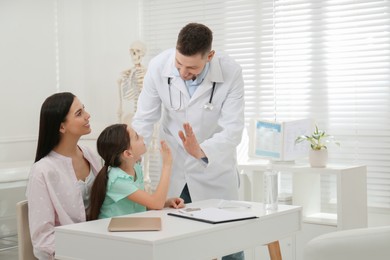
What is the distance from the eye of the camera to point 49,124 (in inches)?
104

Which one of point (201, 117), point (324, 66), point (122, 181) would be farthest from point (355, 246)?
point (324, 66)

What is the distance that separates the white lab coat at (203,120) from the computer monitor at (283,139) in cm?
81

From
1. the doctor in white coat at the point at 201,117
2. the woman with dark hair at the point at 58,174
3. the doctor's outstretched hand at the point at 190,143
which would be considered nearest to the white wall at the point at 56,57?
the doctor in white coat at the point at 201,117

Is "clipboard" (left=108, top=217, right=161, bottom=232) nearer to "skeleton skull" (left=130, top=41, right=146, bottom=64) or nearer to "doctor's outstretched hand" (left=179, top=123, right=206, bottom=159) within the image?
"doctor's outstretched hand" (left=179, top=123, right=206, bottom=159)

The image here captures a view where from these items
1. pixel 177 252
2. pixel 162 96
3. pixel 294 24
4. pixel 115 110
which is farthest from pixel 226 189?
pixel 115 110

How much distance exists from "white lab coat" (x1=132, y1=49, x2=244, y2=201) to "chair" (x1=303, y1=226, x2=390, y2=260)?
1.48 metres

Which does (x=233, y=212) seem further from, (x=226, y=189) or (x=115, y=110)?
(x=115, y=110)

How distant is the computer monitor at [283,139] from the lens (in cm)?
398

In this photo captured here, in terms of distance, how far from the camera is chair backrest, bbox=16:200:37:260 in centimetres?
254

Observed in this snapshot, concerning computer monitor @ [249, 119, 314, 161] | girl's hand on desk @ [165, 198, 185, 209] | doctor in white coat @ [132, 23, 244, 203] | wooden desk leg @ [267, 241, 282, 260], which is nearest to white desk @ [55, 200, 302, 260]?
girl's hand on desk @ [165, 198, 185, 209]

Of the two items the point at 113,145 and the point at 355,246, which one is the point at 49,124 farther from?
the point at 355,246

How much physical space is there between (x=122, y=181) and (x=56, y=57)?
3.33 meters

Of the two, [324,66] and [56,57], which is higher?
[56,57]

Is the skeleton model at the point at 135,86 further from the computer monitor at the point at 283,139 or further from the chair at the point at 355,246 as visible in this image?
the chair at the point at 355,246
